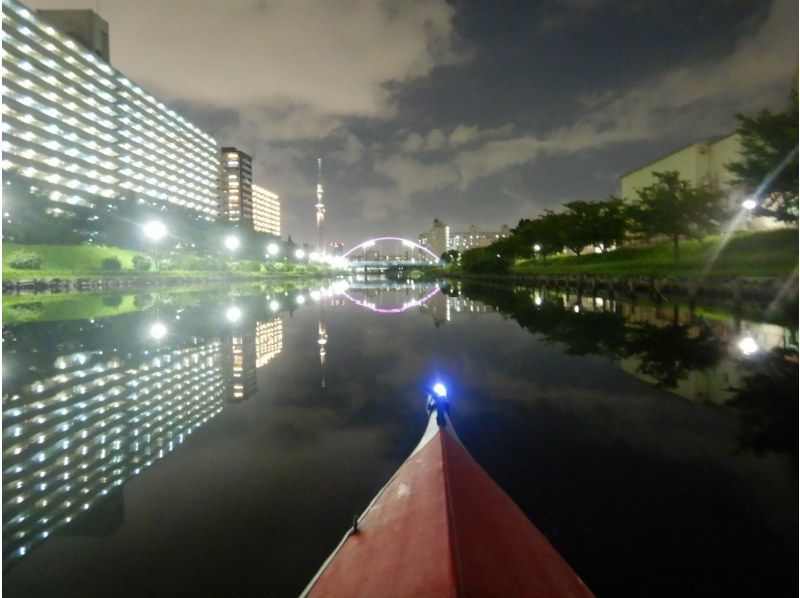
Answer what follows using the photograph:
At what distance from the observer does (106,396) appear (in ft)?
35.5

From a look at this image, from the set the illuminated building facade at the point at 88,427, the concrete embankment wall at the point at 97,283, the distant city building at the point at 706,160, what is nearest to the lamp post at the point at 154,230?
the concrete embankment wall at the point at 97,283

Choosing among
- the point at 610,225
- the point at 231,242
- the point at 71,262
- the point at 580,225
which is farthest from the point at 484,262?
the point at 71,262

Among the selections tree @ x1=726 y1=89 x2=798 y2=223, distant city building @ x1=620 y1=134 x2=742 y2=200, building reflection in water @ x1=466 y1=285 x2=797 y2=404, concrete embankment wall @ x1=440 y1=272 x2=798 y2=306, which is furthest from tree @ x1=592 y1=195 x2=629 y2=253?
building reflection in water @ x1=466 y1=285 x2=797 y2=404

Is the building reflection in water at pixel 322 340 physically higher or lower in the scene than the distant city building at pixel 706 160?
lower

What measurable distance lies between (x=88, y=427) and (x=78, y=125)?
12217 centimetres

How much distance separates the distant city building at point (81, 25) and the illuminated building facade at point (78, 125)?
482cm

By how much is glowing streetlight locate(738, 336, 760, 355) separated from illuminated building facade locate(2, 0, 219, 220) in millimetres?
78411

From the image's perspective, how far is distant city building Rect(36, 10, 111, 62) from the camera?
109375 millimetres

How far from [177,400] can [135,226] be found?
74153mm

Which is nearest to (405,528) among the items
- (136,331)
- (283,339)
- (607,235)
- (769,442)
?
(769,442)

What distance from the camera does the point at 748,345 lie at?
607 inches

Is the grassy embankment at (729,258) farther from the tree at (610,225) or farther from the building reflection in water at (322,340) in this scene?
the building reflection in water at (322,340)

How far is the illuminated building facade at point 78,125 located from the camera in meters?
89.6

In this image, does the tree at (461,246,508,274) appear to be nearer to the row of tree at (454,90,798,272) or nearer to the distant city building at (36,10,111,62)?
the row of tree at (454,90,798,272)
